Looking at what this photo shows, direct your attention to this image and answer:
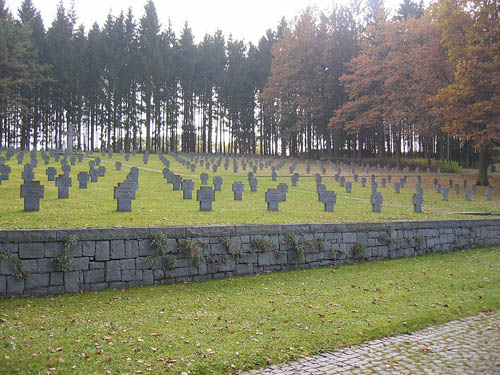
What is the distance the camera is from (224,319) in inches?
263

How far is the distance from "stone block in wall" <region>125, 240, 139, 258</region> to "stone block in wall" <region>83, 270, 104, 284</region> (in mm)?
523

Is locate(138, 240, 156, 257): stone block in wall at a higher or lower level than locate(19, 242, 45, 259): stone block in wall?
lower

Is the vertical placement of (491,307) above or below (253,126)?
below

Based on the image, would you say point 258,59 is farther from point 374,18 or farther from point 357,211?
point 357,211

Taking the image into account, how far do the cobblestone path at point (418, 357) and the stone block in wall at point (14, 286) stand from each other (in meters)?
4.09

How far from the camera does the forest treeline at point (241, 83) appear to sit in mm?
39812

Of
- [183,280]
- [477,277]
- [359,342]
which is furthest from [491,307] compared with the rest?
[183,280]

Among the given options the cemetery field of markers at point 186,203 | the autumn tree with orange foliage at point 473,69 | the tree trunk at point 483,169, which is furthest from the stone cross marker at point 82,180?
the tree trunk at point 483,169

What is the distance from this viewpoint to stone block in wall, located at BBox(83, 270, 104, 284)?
7.69 metres

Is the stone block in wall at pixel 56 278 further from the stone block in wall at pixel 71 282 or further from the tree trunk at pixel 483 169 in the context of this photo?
the tree trunk at pixel 483 169

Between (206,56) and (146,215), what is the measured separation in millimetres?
52393

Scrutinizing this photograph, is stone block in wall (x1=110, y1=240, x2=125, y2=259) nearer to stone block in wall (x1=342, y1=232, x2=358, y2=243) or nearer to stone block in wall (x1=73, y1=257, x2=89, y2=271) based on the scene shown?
stone block in wall (x1=73, y1=257, x2=89, y2=271)

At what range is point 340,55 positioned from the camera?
163ft

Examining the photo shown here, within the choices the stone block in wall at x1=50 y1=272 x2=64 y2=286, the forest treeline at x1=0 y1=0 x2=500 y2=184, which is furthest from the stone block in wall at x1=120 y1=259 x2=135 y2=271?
the forest treeline at x1=0 y1=0 x2=500 y2=184
